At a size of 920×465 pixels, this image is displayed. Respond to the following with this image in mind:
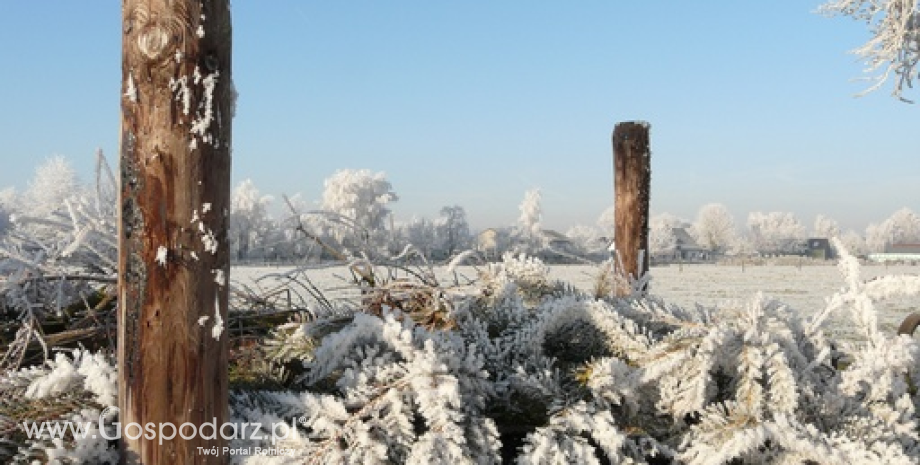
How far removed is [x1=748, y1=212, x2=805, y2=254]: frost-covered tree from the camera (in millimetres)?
77750

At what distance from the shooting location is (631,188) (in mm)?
5285

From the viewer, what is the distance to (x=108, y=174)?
2629mm

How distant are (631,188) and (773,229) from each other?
83318mm

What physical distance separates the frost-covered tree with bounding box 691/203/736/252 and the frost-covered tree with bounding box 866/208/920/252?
16.4 metres

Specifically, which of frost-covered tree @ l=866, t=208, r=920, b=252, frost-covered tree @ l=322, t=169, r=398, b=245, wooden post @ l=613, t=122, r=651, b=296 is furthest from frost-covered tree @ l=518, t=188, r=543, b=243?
wooden post @ l=613, t=122, r=651, b=296

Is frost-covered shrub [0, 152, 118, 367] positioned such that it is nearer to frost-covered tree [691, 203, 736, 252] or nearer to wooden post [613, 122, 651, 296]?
wooden post [613, 122, 651, 296]

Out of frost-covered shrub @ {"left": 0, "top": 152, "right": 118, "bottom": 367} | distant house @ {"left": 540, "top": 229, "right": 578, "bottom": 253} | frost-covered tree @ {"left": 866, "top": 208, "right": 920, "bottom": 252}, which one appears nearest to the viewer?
frost-covered shrub @ {"left": 0, "top": 152, "right": 118, "bottom": 367}

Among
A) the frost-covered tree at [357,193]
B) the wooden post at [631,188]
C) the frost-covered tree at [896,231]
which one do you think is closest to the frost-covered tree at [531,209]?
the frost-covered tree at [357,193]

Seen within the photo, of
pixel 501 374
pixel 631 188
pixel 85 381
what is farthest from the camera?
pixel 631 188

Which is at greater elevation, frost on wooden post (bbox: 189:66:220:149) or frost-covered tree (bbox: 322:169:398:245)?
frost-covered tree (bbox: 322:169:398:245)

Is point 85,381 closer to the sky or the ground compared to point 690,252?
closer to the sky

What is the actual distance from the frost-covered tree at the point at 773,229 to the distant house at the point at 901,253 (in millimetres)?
8515

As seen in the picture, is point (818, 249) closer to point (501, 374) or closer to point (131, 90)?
point (501, 374)

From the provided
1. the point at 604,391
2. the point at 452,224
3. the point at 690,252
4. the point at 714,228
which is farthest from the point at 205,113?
the point at 714,228
